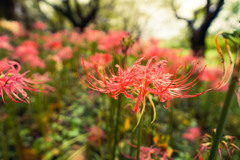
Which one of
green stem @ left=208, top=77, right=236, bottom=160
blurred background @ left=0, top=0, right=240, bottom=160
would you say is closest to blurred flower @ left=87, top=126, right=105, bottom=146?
blurred background @ left=0, top=0, right=240, bottom=160

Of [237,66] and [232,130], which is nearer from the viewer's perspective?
[237,66]

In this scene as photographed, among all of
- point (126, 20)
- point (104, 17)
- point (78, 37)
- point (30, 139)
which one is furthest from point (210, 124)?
point (126, 20)

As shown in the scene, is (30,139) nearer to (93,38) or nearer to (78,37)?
(93,38)

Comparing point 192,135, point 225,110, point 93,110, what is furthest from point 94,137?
point 225,110

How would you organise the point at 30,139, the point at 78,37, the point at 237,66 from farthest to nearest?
the point at 78,37 → the point at 30,139 → the point at 237,66

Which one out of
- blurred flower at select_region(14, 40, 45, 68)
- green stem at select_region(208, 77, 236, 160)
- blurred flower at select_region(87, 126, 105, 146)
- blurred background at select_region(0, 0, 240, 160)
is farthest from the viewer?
blurred flower at select_region(14, 40, 45, 68)

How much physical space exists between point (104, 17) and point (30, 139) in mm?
9872

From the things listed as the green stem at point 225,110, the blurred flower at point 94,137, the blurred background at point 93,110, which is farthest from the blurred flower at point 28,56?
the green stem at point 225,110

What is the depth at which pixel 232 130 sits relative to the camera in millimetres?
2148

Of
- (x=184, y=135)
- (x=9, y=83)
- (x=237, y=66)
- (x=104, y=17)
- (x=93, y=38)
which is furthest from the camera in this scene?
(x=104, y=17)

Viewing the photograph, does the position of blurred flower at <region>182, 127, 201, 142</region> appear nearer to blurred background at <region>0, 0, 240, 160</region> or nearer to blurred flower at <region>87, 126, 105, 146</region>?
blurred background at <region>0, 0, 240, 160</region>

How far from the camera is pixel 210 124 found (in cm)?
220

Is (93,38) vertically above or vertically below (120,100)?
above

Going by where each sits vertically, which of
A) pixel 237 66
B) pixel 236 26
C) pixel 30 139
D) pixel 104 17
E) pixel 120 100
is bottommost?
pixel 30 139
